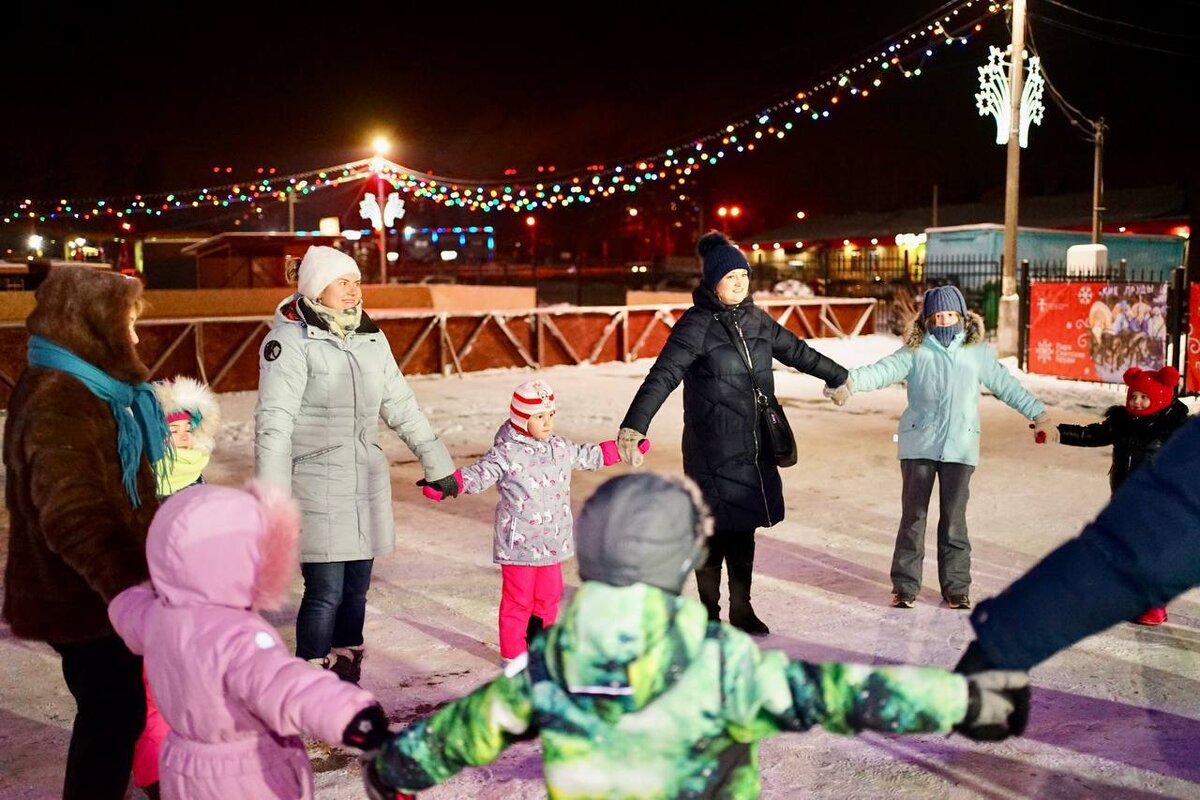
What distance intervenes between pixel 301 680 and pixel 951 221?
52394mm

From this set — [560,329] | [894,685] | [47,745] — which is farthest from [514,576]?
[560,329]

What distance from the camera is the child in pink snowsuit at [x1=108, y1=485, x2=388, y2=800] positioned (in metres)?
2.34

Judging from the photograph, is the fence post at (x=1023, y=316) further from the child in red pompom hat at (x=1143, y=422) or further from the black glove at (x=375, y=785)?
the black glove at (x=375, y=785)

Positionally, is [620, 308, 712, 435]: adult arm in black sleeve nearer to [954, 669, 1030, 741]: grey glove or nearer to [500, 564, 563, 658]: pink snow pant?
[500, 564, 563, 658]: pink snow pant

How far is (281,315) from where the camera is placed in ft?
13.6

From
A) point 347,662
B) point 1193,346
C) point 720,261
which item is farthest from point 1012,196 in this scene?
point 347,662

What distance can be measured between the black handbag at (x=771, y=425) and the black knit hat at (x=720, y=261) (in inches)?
8.4

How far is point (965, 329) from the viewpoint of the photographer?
5473mm

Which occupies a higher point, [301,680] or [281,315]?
[281,315]

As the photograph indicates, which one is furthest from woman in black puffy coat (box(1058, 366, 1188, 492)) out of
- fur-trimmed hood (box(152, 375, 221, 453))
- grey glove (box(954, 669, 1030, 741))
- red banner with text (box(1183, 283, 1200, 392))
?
red banner with text (box(1183, 283, 1200, 392))

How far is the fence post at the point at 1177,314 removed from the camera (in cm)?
1355

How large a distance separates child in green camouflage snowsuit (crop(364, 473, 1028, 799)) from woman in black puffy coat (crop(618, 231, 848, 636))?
116 inches

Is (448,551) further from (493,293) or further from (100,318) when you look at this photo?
(493,293)

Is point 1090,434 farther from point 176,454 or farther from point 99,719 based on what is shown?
point 99,719
